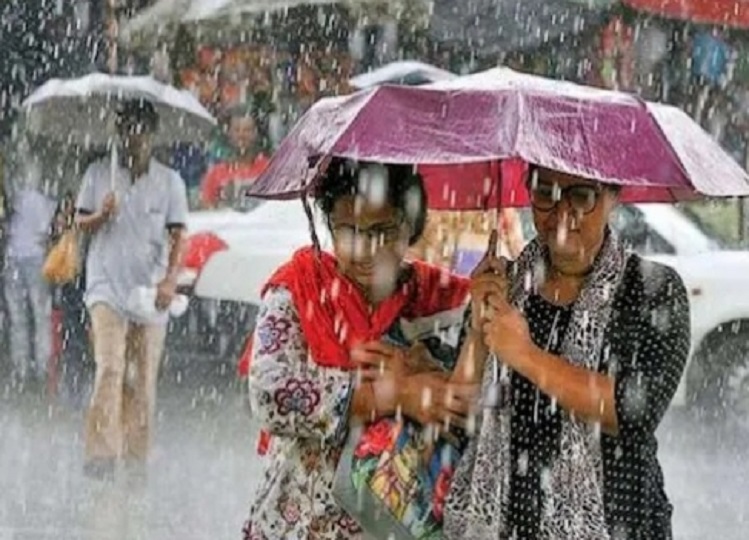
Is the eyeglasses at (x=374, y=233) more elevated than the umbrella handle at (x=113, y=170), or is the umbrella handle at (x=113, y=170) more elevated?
the eyeglasses at (x=374, y=233)

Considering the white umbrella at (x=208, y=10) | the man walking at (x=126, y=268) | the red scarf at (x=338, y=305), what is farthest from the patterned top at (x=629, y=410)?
the white umbrella at (x=208, y=10)

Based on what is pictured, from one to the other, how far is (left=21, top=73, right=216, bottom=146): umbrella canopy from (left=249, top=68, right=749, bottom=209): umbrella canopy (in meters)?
6.73

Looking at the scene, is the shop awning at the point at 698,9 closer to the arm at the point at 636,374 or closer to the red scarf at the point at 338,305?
the red scarf at the point at 338,305

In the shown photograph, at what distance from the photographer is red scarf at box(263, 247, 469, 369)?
4.26 meters

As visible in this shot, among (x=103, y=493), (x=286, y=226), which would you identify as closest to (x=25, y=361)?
(x=286, y=226)

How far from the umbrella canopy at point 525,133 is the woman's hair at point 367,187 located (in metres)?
0.07

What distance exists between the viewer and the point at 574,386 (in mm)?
4004

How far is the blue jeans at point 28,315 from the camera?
14.0 m

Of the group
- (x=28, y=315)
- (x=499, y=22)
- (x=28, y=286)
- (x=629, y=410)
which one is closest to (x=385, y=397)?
(x=629, y=410)

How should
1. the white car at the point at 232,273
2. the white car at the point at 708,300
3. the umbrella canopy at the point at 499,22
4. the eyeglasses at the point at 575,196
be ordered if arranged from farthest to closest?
1. the umbrella canopy at the point at 499,22
2. the white car at the point at 232,273
3. the white car at the point at 708,300
4. the eyeglasses at the point at 575,196

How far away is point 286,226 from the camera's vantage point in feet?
45.5

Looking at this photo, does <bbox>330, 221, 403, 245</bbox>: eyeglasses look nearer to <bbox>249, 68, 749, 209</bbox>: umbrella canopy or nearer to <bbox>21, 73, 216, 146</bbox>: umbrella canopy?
<bbox>249, 68, 749, 209</bbox>: umbrella canopy

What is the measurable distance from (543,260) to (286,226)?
9.65m

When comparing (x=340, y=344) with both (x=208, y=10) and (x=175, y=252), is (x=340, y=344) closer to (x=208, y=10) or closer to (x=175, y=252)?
(x=175, y=252)
